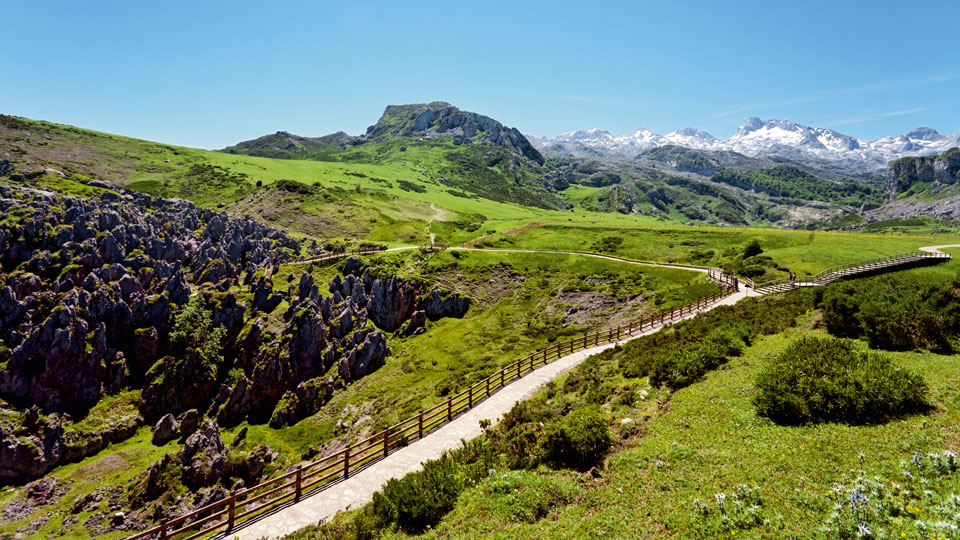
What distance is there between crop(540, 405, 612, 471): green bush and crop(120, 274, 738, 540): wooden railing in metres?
7.18

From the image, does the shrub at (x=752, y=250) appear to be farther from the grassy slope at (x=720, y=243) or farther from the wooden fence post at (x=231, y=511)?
the wooden fence post at (x=231, y=511)

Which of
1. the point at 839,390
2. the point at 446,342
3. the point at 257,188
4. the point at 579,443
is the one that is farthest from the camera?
the point at 257,188

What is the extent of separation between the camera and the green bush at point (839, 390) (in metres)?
13.2

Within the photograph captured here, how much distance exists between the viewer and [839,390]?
13859mm

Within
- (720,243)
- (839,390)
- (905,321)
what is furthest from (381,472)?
(720,243)

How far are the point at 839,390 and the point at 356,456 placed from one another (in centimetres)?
2285

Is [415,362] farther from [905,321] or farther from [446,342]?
[905,321]

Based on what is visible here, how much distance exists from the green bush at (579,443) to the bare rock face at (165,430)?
1981 inches

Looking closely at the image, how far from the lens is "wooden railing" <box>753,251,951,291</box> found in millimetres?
50125

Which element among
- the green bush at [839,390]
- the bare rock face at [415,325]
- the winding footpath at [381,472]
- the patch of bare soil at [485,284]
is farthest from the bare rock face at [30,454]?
the green bush at [839,390]

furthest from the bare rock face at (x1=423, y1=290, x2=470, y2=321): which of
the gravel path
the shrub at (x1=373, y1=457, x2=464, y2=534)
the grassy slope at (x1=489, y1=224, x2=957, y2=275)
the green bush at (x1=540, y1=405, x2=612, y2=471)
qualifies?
the green bush at (x1=540, y1=405, x2=612, y2=471)

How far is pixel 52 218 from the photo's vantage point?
68.7 meters

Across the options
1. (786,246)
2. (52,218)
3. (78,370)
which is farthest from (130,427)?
(786,246)

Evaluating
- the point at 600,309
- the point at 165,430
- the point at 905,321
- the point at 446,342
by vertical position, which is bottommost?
the point at 165,430
